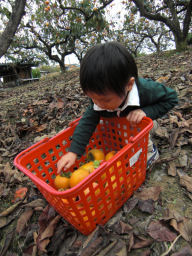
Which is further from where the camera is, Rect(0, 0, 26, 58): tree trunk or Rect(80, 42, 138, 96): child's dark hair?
Rect(0, 0, 26, 58): tree trunk

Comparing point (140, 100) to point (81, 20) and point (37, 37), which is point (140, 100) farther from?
point (37, 37)

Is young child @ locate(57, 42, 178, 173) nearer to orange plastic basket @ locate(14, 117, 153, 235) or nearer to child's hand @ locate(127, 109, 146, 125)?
child's hand @ locate(127, 109, 146, 125)

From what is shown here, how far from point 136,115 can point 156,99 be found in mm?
209

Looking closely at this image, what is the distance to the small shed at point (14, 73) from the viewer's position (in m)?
17.0

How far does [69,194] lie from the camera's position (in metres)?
0.74

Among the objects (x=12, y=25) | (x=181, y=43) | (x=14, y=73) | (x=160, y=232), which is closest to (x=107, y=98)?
(x=160, y=232)

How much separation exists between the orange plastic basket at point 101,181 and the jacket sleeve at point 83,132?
0.13 metres

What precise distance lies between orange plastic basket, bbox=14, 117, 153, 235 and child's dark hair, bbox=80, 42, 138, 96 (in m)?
0.31

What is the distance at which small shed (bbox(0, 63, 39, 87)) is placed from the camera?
17.0 metres

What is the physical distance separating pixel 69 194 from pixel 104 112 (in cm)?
90

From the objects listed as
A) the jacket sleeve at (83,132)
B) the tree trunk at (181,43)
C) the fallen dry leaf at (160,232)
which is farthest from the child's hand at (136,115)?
the tree trunk at (181,43)

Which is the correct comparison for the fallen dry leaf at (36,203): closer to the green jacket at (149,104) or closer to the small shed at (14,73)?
the green jacket at (149,104)

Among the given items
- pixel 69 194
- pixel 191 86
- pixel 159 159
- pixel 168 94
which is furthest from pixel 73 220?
pixel 191 86

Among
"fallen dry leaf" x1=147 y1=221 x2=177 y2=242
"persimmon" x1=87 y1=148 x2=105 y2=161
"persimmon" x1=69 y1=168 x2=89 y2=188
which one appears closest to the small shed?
"persimmon" x1=87 y1=148 x2=105 y2=161
